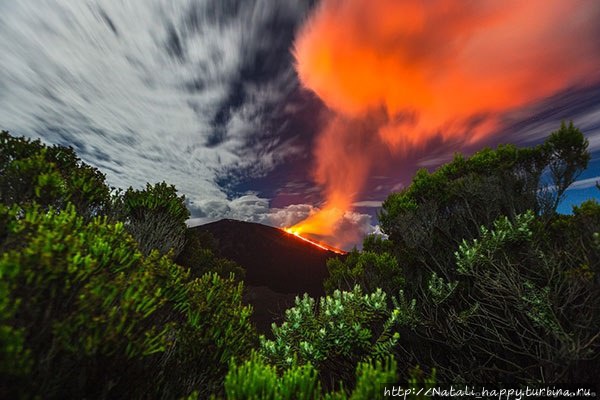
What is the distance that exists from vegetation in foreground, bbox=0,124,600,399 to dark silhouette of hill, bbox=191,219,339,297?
88.9 ft

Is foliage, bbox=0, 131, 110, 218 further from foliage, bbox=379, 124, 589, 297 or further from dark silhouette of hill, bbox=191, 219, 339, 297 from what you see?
dark silhouette of hill, bbox=191, 219, 339, 297

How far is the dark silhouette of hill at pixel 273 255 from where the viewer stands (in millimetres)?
39719

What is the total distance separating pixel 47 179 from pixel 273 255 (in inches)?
1748

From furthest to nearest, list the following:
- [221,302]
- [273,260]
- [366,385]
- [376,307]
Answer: [273,260] < [376,307] < [221,302] < [366,385]

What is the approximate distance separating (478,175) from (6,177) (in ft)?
64.9

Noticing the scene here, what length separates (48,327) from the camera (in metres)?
3.10

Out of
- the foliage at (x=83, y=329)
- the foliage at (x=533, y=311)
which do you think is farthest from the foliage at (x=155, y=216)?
the foliage at (x=533, y=311)

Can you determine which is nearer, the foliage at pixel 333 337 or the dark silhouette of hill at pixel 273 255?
the foliage at pixel 333 337

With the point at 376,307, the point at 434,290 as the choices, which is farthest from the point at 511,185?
the point at 376,307

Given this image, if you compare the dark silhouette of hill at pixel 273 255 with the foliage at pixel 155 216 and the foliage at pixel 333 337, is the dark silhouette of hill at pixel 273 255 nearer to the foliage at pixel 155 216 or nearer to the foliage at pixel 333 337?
the foliage at pixel 155 216

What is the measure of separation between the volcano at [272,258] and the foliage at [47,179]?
20662 millimetres

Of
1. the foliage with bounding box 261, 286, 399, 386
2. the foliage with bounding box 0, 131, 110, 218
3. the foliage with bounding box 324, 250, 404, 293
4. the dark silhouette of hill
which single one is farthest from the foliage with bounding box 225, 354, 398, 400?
the dark silhouette of hill

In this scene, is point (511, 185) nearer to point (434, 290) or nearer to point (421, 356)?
point (434, 290)

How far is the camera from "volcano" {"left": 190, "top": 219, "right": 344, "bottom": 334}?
3495cm
